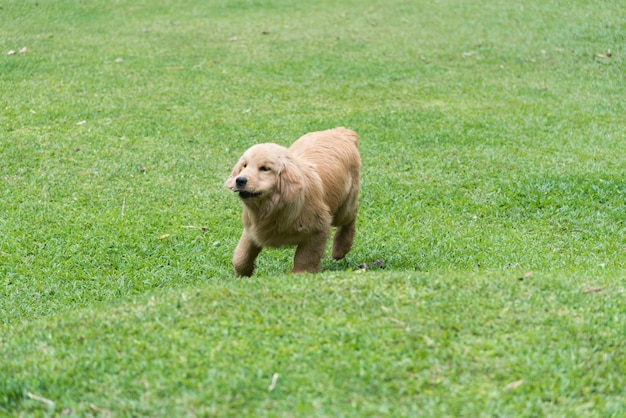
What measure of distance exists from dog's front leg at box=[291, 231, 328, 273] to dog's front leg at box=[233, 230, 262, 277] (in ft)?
1.05

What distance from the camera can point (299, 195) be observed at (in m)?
5.37

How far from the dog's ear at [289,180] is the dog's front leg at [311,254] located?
496 millimetres

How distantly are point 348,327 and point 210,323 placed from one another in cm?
79

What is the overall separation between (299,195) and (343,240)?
1.27 meters

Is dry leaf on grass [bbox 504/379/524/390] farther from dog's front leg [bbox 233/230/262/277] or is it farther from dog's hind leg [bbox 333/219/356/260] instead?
dog's hind leg [bbox 333/219/356/260]

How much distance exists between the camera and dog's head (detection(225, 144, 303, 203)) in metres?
5.02

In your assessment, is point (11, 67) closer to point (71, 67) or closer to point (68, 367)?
point (71, 67)

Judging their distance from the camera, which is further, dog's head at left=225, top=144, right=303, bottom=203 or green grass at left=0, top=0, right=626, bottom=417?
dog's head at left=225, top=144, right=303, bottom=203

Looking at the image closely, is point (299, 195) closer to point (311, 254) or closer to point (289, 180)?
point (289, 180)

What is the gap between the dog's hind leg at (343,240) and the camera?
6.52m

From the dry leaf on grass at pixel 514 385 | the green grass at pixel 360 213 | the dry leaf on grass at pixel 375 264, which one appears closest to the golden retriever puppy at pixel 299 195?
the dry leaf on grass at pixel 375 264

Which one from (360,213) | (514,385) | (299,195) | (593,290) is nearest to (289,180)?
(299,195)

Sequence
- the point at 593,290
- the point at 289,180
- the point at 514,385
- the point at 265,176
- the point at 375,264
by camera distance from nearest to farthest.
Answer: the point at 514,385, the point at 593,290, the point at 265,176, the point at 289,180, the point at 375,264

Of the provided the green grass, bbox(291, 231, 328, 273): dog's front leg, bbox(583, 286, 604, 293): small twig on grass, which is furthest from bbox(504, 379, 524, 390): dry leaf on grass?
bbox(291, 231, 328, 273): dog's front leg
